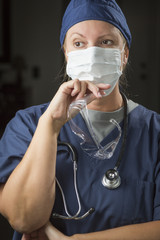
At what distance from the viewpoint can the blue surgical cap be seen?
3.51 feet

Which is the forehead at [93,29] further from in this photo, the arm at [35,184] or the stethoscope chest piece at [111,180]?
the stethoscope chest piece at [111,180]

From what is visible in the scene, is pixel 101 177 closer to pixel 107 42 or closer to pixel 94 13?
pixel 107 42

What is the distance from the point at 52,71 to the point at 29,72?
0.26 metres

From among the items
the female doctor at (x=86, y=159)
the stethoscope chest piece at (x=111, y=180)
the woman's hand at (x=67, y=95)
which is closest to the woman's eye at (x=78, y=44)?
the female doctor at (x=86, y=159)

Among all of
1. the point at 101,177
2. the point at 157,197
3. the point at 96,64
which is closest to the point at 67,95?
the point at 96,64

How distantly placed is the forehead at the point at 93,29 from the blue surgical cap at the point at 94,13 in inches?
0.6

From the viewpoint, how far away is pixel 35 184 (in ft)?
2.98

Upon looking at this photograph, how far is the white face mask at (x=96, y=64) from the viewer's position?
3.42 ft

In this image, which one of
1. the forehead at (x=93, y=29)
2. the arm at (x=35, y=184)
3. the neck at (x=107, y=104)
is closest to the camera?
the arm at (x=35, y=184)

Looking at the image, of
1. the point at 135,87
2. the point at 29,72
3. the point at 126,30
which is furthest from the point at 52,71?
the point at 126,30

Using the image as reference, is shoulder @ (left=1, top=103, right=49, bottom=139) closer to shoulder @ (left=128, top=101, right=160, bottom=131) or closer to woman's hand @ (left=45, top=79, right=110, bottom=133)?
woman's hand @ (left=45, top=79, right=110, bottom=133)

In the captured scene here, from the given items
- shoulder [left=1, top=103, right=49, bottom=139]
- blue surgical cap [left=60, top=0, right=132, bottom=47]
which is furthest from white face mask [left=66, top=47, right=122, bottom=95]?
shoulder [left=1, top=103, right=49, bottom=139]

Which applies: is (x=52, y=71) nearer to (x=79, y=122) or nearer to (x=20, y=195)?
(x=79, y=122)

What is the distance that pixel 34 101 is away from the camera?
3443 millimetres
